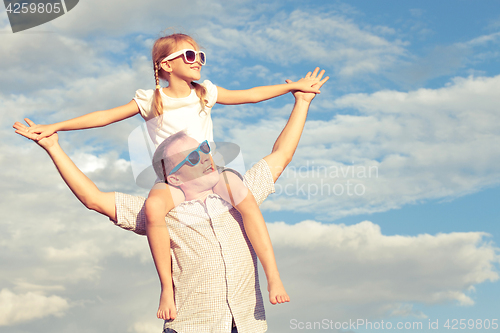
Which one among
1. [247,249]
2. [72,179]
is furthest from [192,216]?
[72,179]

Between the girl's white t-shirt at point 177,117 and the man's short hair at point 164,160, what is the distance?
1.91 ft

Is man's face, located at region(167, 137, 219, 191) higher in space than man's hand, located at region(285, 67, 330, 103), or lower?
lower

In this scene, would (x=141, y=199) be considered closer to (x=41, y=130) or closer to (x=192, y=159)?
(x=192, y=159)

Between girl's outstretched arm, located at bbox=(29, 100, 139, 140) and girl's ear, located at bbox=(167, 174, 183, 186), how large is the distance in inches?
44.7

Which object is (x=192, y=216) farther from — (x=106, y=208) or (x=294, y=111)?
(x=294, y=111)

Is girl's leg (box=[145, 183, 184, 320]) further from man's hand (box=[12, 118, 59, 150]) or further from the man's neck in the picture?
man's hand (box=[12, 118, 59, 150])

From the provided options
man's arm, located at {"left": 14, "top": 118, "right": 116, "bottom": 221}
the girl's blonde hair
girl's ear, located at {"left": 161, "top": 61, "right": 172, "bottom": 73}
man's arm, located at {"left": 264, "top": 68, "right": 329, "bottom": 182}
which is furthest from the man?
girl's ear, located at {"left": 161, "top": 61, "right": 172, "bottom": 73}

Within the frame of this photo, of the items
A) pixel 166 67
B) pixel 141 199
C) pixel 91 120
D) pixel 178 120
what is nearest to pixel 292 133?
pixel 178 120

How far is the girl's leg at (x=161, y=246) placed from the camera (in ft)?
13.7

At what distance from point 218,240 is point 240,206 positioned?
394 mm

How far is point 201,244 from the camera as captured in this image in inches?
166

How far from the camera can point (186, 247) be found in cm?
426

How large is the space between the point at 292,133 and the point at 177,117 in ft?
4.36

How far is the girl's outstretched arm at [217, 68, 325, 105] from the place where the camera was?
561cm
